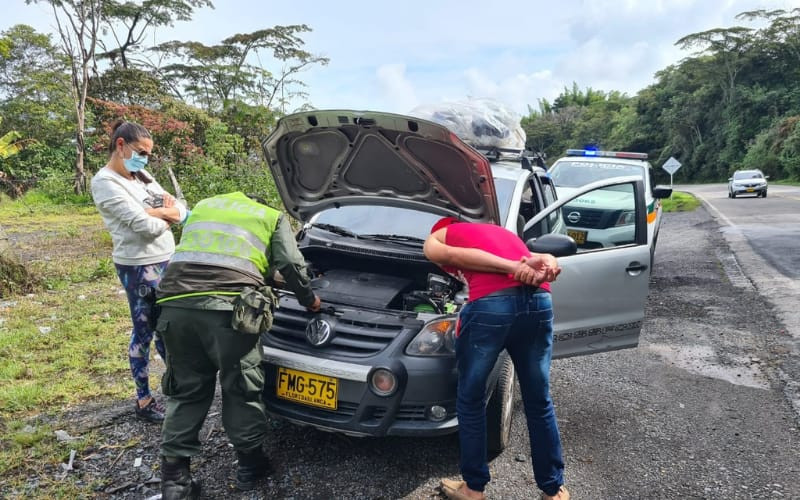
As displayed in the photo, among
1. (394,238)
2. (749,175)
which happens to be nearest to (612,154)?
(394,238)

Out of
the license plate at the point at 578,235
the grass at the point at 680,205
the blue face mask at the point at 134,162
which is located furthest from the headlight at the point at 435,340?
the grass at the point at 680,205

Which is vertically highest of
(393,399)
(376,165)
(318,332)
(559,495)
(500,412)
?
(376,165)

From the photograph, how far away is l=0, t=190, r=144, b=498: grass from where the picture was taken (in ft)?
9.82

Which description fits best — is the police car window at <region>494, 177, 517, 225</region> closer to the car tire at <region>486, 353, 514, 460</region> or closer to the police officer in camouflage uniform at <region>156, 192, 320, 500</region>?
the car tire at <region>486, 353, 514, 460</region>

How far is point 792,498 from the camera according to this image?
268 cm

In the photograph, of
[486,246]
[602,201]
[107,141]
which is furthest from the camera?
[107,141]

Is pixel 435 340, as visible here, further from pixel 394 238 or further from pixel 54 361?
pixel 54 361

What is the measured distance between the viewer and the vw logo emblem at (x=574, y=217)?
629 centimetres

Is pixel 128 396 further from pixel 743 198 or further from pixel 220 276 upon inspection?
pixel 743 198

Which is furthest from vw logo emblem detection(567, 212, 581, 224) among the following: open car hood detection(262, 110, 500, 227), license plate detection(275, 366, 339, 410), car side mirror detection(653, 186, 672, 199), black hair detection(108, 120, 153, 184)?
black hair detection(108, 120, 153, 184)

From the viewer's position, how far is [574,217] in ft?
20.9

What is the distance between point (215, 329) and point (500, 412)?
1.59 meters

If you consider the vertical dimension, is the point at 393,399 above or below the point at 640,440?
above

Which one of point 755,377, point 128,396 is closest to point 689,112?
point 755,377
